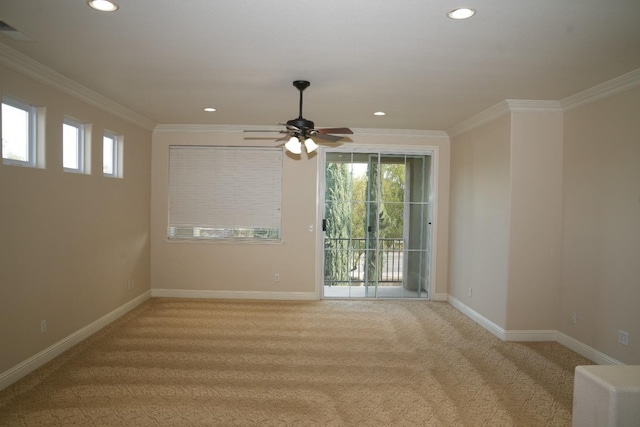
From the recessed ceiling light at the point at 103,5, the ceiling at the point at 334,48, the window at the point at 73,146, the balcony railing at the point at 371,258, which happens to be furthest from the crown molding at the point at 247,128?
the recessed ceiling light at the point at 103,5

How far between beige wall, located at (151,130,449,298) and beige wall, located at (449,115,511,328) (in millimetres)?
984

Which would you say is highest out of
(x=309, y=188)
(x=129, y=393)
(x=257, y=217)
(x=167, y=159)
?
(x=167, y=159)

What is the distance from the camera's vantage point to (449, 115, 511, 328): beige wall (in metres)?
4.86

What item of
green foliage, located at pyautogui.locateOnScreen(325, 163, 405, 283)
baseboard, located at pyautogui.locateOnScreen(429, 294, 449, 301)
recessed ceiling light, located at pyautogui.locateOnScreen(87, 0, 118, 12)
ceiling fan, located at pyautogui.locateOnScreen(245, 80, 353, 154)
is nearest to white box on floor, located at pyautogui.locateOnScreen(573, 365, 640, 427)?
ceiling fan, located at pyautogui.locateOnScreen(245, 80, 353, 154)

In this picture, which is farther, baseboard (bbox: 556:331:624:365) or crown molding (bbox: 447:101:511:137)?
crown molding (bbox: 447:101:511:137)

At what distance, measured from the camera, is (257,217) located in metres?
6.53

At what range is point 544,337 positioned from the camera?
15.7 feet

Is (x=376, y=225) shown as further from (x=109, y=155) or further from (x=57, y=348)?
(x=57, y=348)

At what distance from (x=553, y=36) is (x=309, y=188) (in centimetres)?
414

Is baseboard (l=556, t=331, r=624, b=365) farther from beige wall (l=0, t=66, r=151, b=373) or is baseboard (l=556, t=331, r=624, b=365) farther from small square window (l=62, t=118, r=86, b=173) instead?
small square window (l=62, t=118, r=86, b=173)

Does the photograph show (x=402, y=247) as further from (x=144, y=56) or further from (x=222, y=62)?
(x=144, y=56)

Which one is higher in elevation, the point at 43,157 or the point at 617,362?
the point at 43,157

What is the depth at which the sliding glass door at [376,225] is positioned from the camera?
659 cm

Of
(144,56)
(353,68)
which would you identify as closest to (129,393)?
(144,56)
